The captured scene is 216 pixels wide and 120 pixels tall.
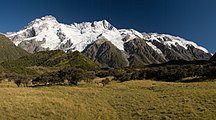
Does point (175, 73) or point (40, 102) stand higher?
point (175, 73)

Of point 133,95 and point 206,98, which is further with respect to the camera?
point 133,95

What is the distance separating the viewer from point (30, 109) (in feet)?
161

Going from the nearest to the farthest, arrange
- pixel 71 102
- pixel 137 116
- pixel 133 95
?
pixel 137 116
pixel 71 102
pixel 133 95

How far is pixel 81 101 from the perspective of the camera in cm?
5628

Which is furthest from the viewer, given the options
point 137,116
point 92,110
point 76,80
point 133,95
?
point 76,80

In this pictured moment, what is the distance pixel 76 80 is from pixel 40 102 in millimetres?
53039

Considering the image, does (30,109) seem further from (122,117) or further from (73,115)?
(122,117)

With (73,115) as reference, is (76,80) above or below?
above

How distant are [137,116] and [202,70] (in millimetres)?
85629

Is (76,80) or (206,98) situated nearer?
(206,98)

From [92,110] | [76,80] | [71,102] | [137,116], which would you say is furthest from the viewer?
[76,80]

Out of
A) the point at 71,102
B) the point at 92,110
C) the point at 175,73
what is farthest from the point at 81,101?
the point at 175,73

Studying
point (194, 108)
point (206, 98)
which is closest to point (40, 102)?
point (194, 108)

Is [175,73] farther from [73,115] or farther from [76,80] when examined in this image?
[73,115]
